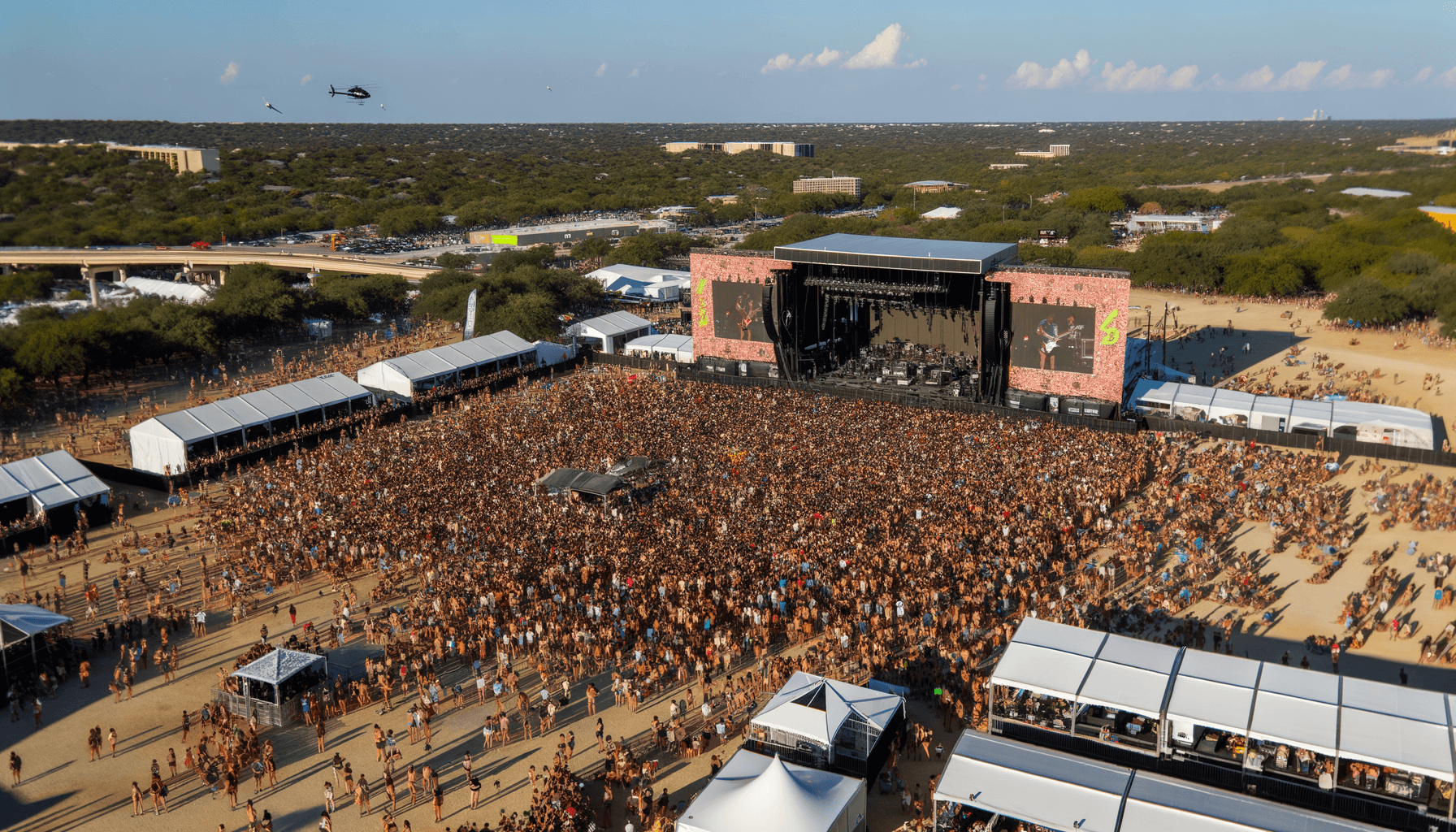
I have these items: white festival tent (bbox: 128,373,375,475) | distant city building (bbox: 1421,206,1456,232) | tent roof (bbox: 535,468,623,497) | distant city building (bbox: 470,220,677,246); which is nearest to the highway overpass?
distant city building (bbox: 470,220,677,246)

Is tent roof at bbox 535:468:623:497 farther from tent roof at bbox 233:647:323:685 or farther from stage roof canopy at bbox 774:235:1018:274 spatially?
stage roof canopy at bbox 774:235:1018:274

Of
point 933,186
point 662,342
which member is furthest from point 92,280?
point 933,186

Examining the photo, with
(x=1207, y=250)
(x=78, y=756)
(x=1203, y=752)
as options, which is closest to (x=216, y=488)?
(x=78, y=756)

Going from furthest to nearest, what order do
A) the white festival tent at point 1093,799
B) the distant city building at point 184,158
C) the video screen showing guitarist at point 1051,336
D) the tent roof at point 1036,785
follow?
the distant city building at point 184,158
the video screen showing guitarist at point 1051,336
the tent roof at point 1036,785
the white festival tent at point 1093,799

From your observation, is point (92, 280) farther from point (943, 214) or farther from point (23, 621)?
point (943, 214)

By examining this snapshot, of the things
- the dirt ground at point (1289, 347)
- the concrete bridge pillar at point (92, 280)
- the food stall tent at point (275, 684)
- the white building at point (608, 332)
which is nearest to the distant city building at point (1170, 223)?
the dirt ground at point (1289, 347)

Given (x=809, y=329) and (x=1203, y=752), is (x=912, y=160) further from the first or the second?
(x=1203, y=752)

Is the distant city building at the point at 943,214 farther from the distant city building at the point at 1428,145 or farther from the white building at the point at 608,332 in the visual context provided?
the distant city building at the point at 1428,145
